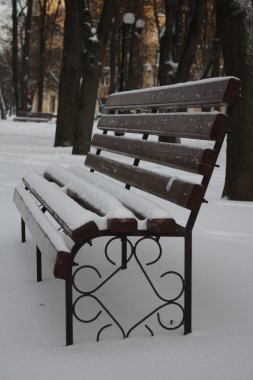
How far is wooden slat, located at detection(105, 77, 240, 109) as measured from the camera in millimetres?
2839

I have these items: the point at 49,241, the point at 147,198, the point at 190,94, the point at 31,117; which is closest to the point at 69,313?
the point at 49,241

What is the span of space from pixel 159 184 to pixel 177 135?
28 centimetres

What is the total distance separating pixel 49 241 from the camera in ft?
9.21

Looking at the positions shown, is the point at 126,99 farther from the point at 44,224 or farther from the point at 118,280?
the point at 44,224

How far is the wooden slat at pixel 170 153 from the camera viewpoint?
9.29ft

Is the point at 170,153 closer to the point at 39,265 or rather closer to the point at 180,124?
the point at 180,124

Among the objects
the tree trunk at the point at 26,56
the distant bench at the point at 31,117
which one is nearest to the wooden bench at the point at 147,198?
the tree trunk at the point at 26,56

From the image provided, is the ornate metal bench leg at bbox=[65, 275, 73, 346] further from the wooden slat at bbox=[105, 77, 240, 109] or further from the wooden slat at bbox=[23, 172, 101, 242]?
the wooden slat at bbox=[105, 77, 240, 109]

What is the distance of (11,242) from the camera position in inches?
190

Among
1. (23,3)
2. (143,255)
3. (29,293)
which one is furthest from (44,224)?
(23,3)

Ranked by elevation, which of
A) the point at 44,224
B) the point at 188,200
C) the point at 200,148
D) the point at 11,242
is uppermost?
the point at 200,148

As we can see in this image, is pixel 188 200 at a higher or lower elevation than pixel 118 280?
higher

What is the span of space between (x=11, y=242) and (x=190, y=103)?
2122mm

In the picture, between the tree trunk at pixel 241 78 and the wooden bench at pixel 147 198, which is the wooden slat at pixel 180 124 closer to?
the wooden bench at pixel 147 198
